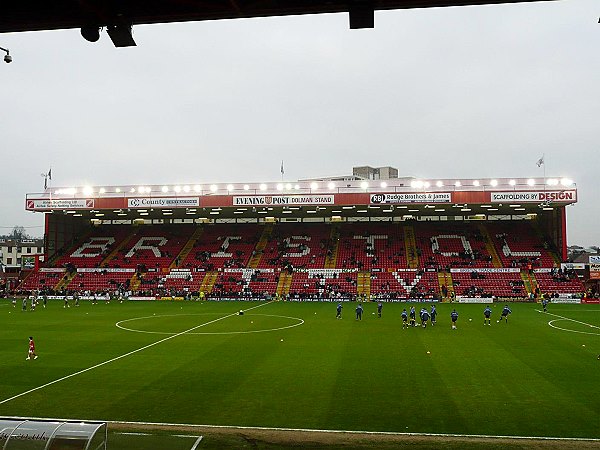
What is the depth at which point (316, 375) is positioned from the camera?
1862cm

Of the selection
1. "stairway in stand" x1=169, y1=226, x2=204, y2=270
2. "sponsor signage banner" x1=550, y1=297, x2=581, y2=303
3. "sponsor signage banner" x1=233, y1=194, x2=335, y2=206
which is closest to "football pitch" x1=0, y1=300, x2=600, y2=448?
"sponsor signage banner" x1=550, y1=297, x2=581, y2=303

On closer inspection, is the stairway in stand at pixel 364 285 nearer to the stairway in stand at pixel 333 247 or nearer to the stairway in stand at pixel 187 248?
the stairway in stand at pixel 333 247

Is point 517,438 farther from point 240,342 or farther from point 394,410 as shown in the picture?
point 240,342

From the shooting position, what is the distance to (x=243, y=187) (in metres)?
58.3

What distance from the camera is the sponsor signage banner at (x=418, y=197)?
5322cm

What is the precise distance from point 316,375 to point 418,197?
37.7 metres

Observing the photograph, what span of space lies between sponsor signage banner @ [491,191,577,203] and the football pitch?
19963 mm

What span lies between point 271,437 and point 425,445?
357cm

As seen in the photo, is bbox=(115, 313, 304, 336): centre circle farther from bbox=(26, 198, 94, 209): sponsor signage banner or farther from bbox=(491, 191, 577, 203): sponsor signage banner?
bbox=(491, 191, 577, 203): sponsor signage banner

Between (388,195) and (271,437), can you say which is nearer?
(271,437)

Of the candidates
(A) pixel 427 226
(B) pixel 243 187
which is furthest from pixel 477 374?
(A) pixel 427 226

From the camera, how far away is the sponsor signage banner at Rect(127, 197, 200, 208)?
5684 cm

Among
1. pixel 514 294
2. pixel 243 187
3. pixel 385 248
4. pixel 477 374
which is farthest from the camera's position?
pixel 385 248

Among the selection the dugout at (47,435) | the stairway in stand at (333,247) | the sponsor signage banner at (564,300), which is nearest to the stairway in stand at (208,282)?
the stairway in stand at (333,247)
